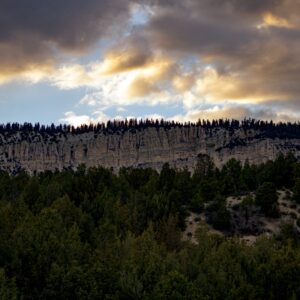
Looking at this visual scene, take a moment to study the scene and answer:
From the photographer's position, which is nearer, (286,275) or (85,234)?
(286,275)

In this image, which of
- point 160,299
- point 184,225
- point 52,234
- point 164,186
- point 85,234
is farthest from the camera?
point 164,186

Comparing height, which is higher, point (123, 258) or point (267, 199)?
point (267, 199)

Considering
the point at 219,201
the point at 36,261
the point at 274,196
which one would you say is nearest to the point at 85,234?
the point at 36,261

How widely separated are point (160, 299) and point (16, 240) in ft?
48.3

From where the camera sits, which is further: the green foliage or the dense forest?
the green foliage

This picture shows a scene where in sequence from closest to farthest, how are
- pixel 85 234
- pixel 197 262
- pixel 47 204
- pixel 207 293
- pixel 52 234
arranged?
pixel 207 293 < pixel 52 234 < pixel 197 262 < pixel 85 234 < pixel 47 204

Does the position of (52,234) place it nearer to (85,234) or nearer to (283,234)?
(85,234)

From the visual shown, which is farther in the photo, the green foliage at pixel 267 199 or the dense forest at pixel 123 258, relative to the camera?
the green foliage at pixel 267 199

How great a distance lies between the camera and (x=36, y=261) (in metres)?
52.7

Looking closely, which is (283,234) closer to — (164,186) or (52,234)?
(164,186)

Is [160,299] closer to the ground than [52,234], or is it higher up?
closer to the ground

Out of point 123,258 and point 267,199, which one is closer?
point 123,258

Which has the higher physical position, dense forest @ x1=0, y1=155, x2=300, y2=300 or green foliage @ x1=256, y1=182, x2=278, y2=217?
green foliage @ x1=256, y1=182, x2=278, y2=217

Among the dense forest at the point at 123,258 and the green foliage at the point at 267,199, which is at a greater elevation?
the green foliage at the point at 267,199
